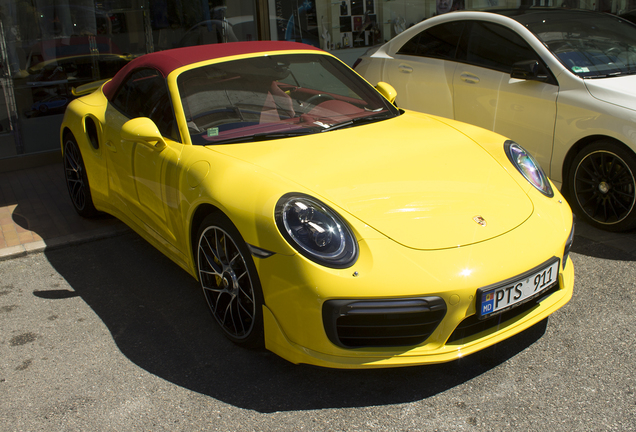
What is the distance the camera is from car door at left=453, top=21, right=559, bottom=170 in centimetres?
439

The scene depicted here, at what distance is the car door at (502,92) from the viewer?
173 inches

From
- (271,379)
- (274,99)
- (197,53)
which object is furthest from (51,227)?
(271,379)

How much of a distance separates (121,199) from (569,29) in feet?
12.0

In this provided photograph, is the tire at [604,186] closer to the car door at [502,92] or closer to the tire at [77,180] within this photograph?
the car door at [502,92]

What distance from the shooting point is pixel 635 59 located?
4.55 m

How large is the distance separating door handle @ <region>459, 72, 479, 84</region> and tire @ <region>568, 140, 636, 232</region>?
118cm

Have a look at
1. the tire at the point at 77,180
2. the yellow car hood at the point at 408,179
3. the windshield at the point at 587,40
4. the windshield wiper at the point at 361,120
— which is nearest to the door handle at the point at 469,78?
the windshield at the point at 587,40

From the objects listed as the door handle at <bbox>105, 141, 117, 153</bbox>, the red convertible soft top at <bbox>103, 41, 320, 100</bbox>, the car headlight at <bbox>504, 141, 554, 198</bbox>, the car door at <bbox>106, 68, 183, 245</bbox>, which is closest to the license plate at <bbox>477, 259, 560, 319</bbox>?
the car headlight at <bbox>504, 141, 554, 198</bbox>

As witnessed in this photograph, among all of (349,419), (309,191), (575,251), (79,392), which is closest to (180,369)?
(79,392)

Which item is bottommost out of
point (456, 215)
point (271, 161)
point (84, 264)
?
point (84, 264)

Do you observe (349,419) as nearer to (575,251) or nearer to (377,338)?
(377,338)

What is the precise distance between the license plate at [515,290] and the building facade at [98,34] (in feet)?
15.9

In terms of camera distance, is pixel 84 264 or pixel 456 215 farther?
pixel 84 264

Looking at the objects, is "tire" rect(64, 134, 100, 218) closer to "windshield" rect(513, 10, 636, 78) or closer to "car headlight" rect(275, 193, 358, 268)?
"car headlight" rect(275, 193, 358, 268)
